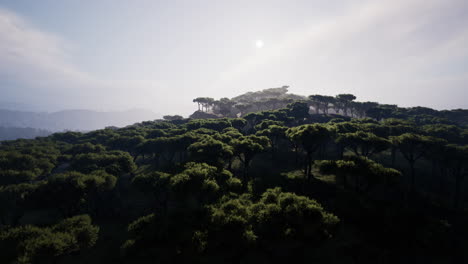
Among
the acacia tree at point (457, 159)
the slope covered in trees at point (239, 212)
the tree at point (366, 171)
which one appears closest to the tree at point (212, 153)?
the slope covered in trees at point (239, 212)

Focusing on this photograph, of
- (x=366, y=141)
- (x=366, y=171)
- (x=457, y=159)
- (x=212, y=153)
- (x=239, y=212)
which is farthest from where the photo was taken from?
(x=212, y=153)

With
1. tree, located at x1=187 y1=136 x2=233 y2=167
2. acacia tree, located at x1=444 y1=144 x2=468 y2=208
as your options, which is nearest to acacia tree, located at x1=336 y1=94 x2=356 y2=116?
acacia tree, located at x1=444 y1=144 x2=468 y2=208

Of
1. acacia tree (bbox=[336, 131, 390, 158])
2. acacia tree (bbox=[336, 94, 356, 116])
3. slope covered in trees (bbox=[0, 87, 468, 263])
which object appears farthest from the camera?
acacia tree (bbox=[336, 94, 356, 116])

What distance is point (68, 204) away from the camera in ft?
109

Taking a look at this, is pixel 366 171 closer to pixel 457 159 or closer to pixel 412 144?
pixel 412 144

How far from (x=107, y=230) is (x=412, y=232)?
49143mm

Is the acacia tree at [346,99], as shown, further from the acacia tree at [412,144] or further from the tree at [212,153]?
the tree at [212,153]

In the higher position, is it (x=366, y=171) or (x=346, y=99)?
(x=346, y=99)

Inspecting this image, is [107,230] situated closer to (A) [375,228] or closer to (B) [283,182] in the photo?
(B) [283,182]

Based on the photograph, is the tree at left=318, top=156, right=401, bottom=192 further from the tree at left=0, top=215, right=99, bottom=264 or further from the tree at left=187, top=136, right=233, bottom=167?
the tree at left=0, top=215, right=99, bottom=264

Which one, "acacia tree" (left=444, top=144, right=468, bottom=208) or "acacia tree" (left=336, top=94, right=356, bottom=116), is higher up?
"acacia tree" (left=336, top=94, right=356, bottom=116)

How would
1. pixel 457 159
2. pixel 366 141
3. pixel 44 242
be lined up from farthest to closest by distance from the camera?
pixel 366 141 < pixel 457 159 < pixel 44 242

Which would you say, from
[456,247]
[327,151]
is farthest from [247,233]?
[327,151]

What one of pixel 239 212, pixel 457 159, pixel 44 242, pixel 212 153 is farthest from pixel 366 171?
pixel 44 242
